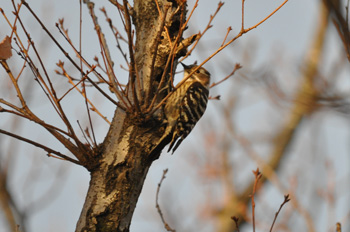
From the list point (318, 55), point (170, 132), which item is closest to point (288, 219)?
point (318, 55)

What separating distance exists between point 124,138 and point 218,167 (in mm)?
11129

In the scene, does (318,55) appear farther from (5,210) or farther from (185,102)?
(5,210)

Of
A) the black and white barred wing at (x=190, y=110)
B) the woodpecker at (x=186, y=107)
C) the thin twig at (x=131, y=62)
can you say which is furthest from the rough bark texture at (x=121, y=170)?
the black and white barred wing at (x=190, y=110)

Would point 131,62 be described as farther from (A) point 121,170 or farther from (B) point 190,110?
(B) point 190,110

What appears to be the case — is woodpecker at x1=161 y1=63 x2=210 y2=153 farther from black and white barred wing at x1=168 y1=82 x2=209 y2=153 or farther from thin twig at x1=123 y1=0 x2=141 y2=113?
thin twig at x1=123 y1=0 x2=141 y2=113

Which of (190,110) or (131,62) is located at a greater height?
(190,110)

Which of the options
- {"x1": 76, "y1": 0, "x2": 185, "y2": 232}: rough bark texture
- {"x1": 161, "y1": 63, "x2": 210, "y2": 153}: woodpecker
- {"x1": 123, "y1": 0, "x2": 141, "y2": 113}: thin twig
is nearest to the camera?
{"x1": 123, "y1": 0, "x2": 141, "y2": 113}: thin twig

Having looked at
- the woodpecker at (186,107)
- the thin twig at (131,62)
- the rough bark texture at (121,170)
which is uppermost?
the woodpecker at (186,107)

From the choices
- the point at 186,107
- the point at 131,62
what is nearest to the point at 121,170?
the point at 131,62

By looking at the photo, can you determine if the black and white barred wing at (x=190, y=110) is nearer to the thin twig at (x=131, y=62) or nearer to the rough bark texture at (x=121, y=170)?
the rough bark texture at (x=121, y=170)

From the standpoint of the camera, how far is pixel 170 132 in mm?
4098

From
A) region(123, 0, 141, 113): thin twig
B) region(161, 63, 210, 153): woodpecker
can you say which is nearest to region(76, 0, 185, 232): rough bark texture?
region(123, 0, 141, 113): thin twig

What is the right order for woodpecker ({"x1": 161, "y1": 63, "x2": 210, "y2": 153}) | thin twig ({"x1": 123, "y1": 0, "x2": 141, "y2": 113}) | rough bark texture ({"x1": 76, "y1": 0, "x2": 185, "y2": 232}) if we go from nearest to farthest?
thin twig ({"x1": 123, "y1": 0, "x2": 141, "y2": 113}) → rough bark texture ({"x1": 76, "y1": 0, "x2": 185, "y2": 232}) → woodpecker ({"x1": 161, "y1": 63, "x2": 210, "y2": 153})

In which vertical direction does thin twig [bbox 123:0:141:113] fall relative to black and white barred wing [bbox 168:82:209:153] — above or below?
below
